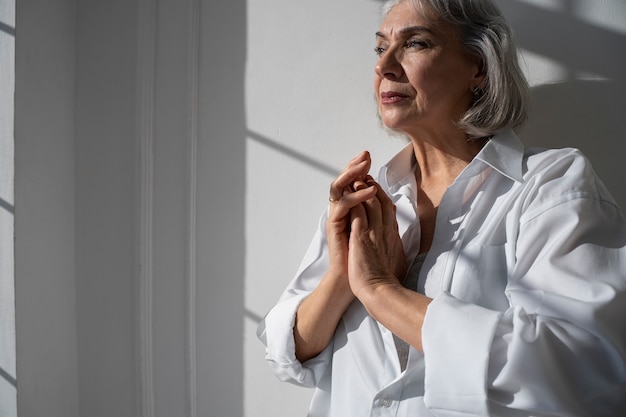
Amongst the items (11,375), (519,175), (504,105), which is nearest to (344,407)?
(519,175)

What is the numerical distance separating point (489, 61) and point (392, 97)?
28 cm

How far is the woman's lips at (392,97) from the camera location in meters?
1.72

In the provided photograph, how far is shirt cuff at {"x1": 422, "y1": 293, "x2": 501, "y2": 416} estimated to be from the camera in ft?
4.20

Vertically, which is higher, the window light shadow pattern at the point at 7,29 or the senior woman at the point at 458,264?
the window light shadow pattern at the point at 7,29

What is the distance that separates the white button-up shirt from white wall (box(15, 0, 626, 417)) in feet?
1.31

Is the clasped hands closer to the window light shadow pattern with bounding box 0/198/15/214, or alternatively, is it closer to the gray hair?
the gray hair

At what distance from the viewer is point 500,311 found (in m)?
1.49

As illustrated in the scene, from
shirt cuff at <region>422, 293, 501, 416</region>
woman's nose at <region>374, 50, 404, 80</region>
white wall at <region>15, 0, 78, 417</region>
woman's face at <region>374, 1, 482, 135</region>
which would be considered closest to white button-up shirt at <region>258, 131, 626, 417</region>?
shirt cuff at <region>422, 293, 501, 416</region>

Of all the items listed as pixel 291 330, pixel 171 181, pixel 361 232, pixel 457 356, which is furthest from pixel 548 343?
pixel 171 181

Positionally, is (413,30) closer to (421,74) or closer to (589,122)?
(421,74)

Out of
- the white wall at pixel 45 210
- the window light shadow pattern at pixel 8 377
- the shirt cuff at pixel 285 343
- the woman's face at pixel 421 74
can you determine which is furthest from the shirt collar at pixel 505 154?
the window light shadow pattern at pixel 8 377

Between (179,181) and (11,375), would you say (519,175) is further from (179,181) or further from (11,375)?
(11,375)

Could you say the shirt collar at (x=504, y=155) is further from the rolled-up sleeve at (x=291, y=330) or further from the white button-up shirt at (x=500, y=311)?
the rolled-up sleeve at (x=291, y=330)

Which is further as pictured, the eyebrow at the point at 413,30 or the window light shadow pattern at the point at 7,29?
the window light shadow pattern at the point at 7,29
